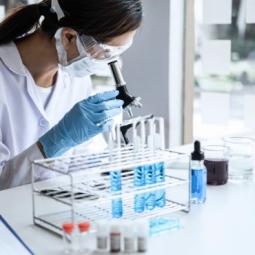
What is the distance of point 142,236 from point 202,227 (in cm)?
20

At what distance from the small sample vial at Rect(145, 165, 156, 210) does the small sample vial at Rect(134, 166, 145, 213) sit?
1cm

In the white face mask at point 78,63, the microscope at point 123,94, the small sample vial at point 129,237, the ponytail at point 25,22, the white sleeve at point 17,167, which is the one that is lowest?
the white sleeve at point 17,167

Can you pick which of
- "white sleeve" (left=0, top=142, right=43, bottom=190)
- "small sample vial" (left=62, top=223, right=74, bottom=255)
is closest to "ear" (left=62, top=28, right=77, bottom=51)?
"white sleeve" (left=0, top=142, right=43, bottom=190)

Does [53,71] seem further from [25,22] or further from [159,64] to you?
[159,64]

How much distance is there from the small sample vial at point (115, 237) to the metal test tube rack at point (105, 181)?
11cm

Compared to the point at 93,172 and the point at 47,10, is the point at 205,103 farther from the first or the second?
the point at 93,172

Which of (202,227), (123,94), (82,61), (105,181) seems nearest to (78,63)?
(82,61)

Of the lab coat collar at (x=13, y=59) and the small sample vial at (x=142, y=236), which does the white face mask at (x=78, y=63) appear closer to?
the lab coat collar at (x=13, y=59)

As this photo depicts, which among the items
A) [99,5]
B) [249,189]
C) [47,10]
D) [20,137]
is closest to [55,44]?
[47,10]

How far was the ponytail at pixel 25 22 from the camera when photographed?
5.16ft

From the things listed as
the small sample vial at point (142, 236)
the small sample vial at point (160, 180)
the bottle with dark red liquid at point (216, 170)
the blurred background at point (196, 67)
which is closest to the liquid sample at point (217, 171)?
the bottle with dark red liquid at point (216, 170)

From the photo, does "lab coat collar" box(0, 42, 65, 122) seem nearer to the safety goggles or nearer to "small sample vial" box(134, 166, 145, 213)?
the safety goggles

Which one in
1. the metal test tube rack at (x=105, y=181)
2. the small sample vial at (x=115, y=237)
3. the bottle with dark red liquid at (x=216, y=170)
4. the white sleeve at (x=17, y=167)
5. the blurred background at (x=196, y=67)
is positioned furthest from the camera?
the blurred background at (x=196, y=67)

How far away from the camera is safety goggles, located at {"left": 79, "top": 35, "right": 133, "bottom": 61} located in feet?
4.96
